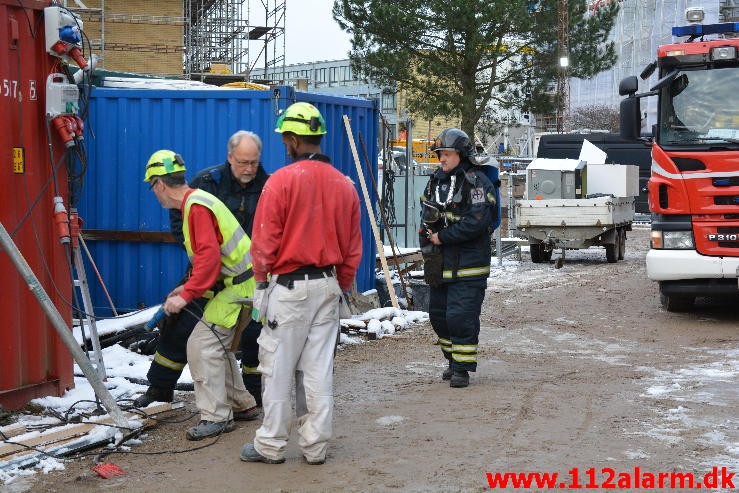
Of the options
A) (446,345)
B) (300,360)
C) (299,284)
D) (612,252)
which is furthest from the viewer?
(612,252)

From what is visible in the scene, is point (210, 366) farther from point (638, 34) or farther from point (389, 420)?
point (638, 34)

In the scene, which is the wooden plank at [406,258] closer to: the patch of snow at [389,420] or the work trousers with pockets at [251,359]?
the work trousers with pockets at [251,359]

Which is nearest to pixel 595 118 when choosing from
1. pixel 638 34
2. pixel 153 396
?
pixel 638 34

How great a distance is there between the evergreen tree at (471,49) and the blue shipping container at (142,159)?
23374 mm

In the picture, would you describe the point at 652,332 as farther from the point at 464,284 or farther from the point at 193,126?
the point at 193,126

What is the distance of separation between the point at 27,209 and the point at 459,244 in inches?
131

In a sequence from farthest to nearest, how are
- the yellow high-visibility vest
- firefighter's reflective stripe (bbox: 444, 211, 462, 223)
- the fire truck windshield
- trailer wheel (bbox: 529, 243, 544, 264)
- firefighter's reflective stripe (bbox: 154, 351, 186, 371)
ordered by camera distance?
1. trailer wheel (bbox: 529, 243, 544, 264)
2. the fire truck windshield
3. firefighter's reflective stripe (bbox: 444, 211, 462, 223)
4. firefighter's reflective stripe (bbox: 154, 351, 186, 371)
5. the yellow high-visibility vest

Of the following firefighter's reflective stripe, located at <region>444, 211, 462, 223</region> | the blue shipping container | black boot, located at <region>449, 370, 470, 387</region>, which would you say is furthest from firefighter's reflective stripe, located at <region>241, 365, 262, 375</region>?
the blue shipping container

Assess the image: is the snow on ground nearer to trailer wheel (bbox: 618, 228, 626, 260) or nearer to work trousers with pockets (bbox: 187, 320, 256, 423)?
work trousers with pockets (bbox: 187, 320, 256, 423)

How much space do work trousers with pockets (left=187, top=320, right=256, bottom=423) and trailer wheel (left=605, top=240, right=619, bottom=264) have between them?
15.5 metres

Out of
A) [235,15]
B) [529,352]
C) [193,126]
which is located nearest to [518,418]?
[529,352]

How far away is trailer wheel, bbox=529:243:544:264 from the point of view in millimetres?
21719

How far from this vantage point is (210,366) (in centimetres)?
664

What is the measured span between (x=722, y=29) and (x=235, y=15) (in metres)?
27.4
